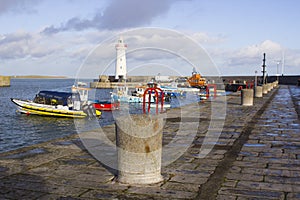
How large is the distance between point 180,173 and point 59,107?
2981 cm

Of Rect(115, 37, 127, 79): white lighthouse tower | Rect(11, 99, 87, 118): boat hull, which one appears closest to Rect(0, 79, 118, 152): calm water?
Rect(11, 99, 87, 118): boat hull

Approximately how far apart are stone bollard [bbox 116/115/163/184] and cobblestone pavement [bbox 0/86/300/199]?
187 mm

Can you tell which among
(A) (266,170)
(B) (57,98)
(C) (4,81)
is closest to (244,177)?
(A) (266,170)

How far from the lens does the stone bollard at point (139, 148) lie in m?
5.42

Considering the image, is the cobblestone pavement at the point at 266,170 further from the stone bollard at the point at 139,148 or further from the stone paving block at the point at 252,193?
the stone bollard at the point at 139,148

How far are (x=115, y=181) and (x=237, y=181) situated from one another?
6.27 ft

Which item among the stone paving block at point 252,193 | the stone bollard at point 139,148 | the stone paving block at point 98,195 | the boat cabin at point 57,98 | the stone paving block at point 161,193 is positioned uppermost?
the stone bollard at point 139,148

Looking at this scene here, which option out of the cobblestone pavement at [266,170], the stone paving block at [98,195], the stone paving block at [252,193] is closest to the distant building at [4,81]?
the cobblestone pavement at [266,170]

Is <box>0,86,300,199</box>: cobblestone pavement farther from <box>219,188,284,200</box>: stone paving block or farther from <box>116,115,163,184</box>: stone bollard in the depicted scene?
<box>116,115,163,184</box>: stone bollard

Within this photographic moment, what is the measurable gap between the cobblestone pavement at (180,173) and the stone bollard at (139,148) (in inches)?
7.4

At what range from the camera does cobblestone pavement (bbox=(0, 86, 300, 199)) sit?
509 cm

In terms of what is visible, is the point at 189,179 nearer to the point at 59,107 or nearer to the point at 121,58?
the point at 121,58

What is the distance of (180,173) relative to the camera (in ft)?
20.3

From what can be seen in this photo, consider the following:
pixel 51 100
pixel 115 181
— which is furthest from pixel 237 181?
pixel 51 100
